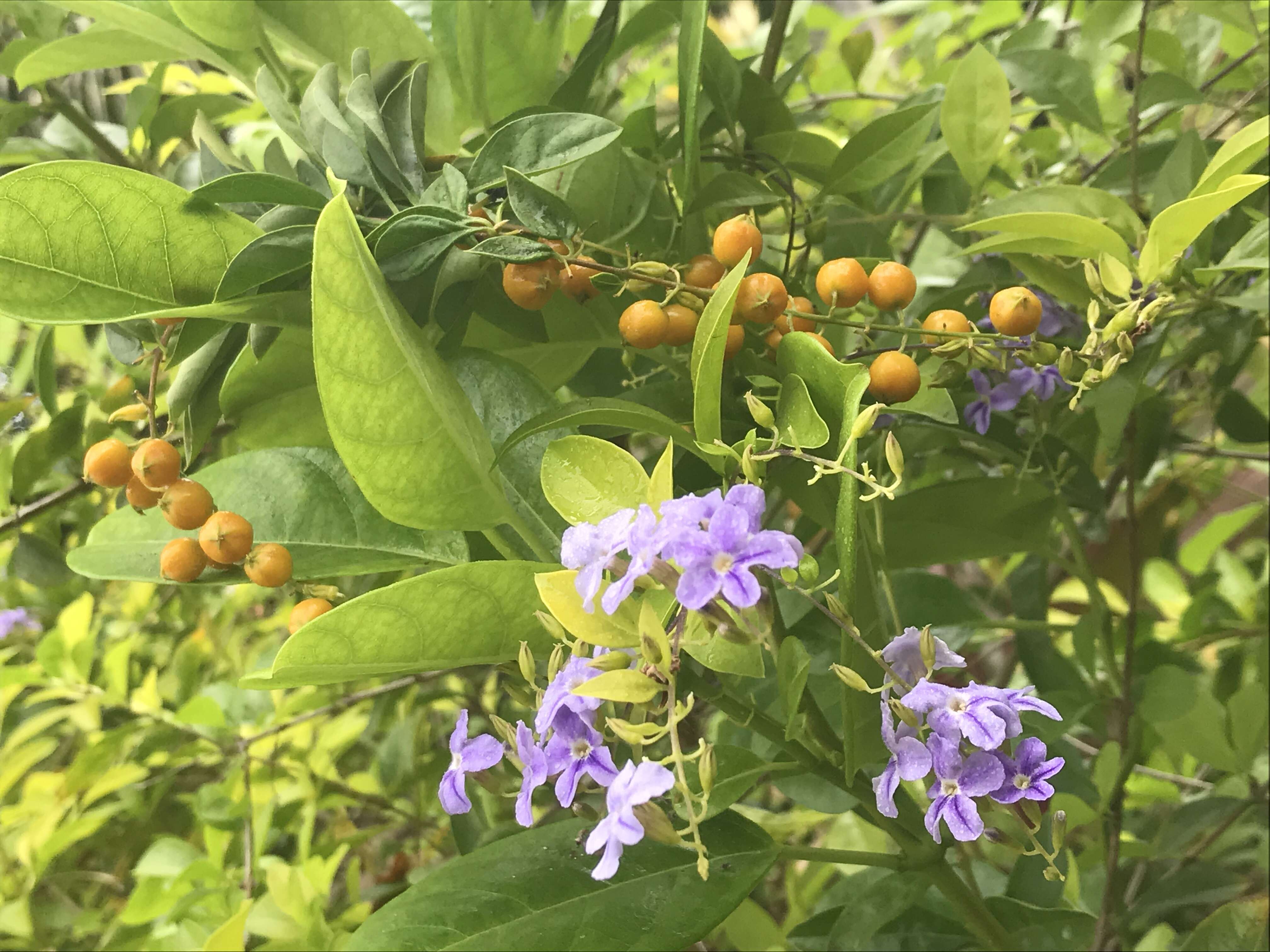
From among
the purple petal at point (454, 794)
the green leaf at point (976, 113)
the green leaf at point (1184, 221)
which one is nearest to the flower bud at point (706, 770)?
the purple petal at point (454, 794)

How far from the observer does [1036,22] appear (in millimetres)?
770

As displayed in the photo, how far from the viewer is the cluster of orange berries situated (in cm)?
43

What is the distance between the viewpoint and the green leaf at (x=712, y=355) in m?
0.35

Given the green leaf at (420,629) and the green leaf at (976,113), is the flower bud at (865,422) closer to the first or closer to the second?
the green leaf at (420,629)

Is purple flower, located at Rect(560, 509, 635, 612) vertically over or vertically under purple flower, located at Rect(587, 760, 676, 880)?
over

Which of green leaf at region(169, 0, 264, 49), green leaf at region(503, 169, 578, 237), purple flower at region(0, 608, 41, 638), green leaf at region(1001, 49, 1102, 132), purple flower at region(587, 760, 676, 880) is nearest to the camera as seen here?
purple flower at region(587, 760, 676, 880)

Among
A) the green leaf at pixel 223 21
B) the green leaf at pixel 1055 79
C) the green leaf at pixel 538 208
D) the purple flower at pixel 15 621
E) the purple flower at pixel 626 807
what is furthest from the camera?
the purple flower at pixel 15 621

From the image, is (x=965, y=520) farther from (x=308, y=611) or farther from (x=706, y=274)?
(x=308, y=611)

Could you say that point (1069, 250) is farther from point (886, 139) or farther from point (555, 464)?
point (555, 464)

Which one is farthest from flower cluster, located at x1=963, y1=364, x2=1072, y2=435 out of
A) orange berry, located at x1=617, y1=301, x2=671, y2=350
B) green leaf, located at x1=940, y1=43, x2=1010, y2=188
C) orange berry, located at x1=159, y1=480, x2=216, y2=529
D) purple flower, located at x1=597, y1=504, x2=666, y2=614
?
orange berry, located at x1=159, y1=480, x2=216, y2=529

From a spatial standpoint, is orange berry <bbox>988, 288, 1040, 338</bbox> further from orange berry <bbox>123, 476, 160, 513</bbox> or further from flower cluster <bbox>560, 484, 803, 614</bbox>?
orange berry <bbox>123, 476, 160, 513</bbox>

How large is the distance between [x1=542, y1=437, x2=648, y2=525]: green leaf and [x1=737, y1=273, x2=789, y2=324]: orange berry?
0.10m

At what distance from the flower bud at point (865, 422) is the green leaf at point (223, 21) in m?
0.43

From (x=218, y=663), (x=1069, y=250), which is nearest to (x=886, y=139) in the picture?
(x=1069, y=250)
